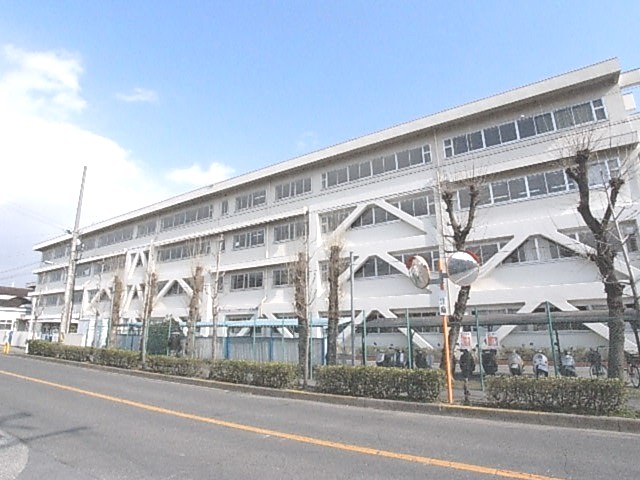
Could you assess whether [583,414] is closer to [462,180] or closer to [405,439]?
[405,439]

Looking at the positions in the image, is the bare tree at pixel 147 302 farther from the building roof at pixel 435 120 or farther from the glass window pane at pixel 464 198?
the glass window pane at pixel 464 198

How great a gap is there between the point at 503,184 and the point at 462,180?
210 centimetres

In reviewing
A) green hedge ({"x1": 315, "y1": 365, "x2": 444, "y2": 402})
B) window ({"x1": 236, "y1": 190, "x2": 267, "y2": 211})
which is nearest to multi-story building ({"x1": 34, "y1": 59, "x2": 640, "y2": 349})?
window ({"x1": 236, "y1": 190, "x2": 267, "y2": 211})

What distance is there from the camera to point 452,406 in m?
8.77

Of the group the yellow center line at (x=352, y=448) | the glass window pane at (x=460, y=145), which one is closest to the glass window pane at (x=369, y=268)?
the glass window pane at (x=460, y=145)

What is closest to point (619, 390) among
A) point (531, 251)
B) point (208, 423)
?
point (208, 423)

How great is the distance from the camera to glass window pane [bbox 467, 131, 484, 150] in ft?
72.3

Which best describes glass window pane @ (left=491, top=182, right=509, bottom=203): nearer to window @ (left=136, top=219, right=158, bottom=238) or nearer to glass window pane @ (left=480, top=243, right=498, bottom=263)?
glass window pane @ (left=480, top=243, right=498, bottom=263)

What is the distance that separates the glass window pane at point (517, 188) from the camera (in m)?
20.3

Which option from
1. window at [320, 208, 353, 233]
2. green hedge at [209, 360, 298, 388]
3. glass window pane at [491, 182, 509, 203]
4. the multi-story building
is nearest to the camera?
green hedge at [209, 360, 298, 388]

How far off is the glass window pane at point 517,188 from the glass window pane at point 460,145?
316 cm

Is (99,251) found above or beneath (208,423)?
above

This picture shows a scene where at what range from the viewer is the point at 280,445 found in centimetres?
595

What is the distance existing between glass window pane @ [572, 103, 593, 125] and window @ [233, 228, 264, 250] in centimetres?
2017
